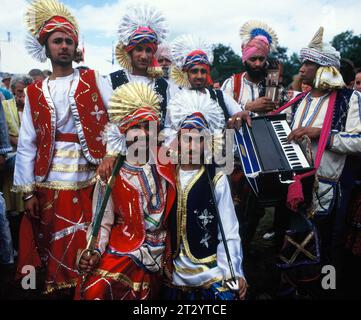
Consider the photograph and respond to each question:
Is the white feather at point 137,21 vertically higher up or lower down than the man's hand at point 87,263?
higher up

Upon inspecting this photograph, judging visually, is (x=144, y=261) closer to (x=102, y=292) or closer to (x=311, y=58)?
(x=102, y=292)

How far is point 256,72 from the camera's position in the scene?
4.44m

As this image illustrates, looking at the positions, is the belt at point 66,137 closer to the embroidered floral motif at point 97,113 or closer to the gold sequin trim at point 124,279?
the embroidered floral motif at point 97,113

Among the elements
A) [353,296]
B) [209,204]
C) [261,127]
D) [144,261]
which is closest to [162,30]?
[261,127]

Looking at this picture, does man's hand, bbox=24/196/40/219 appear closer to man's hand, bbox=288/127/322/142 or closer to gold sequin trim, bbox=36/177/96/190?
gold sequin trim, bbox=36/177/96/190

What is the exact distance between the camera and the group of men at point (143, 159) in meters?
2.65

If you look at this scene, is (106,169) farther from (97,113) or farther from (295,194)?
(295,194)

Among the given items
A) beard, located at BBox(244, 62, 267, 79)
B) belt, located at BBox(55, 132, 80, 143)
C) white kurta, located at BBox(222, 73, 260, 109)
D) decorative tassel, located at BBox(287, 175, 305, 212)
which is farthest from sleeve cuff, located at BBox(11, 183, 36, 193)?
beard, located at BBox(244, 62, 267, 79)

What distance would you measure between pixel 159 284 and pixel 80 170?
125 cm

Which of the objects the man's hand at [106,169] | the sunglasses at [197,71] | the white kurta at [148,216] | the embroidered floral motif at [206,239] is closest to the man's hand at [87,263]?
the white kurta at [148,216]

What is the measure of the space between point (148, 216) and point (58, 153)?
1.11 meters

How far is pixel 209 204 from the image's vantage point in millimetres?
2744

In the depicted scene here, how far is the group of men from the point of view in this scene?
104 inches

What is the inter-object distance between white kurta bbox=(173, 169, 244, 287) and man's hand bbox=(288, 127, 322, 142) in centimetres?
96
